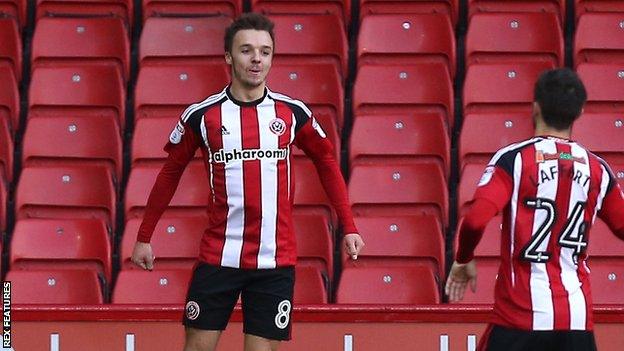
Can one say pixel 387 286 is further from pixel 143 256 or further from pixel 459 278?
pixel 459 278

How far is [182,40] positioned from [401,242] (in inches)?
80.8

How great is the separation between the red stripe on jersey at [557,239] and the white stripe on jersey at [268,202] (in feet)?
4.48

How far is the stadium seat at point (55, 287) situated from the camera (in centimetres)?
777

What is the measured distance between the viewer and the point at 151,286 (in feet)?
25.4

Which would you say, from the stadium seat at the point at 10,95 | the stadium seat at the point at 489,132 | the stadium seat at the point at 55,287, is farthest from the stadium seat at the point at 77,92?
the stadium seat at the point at 489,132

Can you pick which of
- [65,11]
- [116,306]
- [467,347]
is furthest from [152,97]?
[467,347]

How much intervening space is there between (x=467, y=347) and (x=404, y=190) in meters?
1.47

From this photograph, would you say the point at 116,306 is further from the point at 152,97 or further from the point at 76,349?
the point at 152,97

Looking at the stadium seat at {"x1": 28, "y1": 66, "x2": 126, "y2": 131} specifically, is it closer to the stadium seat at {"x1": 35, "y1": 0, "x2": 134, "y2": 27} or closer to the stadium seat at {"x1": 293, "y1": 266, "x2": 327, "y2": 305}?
the stadium seat at {"x1": 35, "y1": 0, "x2": 134, "y2": 27}

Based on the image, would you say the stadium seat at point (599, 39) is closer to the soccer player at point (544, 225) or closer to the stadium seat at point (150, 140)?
the stadium seat at point (150, 140)

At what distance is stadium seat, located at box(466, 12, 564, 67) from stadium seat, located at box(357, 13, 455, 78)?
0.14 metres

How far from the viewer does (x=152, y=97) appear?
28.6 ft

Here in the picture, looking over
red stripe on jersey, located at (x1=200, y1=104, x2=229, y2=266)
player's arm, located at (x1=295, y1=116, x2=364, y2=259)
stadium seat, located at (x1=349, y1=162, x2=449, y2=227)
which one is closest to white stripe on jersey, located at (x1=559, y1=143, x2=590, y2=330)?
player's arm, located at (x1=295, y1=116, x2=364, y2=259)

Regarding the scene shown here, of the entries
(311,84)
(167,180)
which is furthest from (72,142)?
(167,180)
